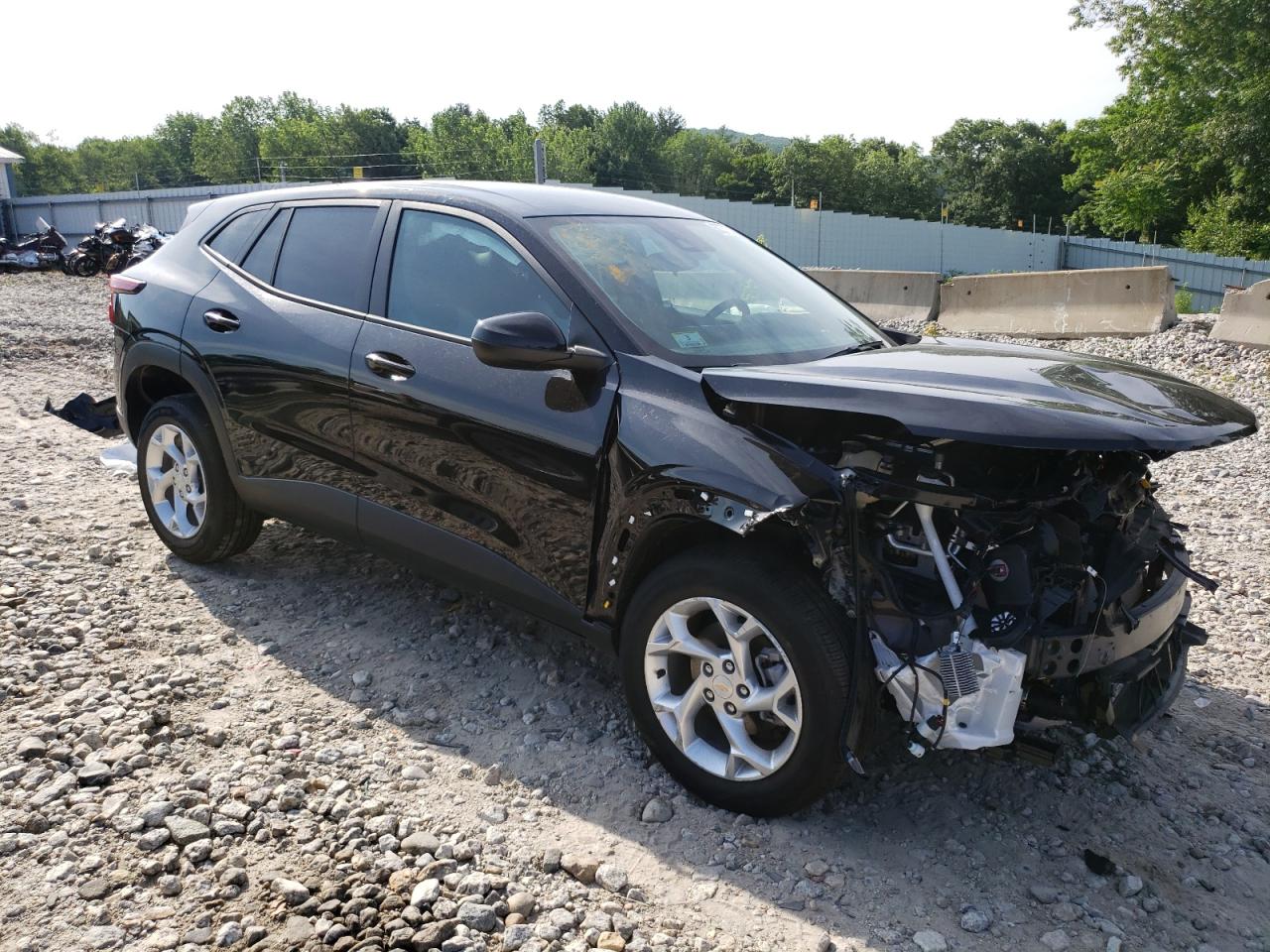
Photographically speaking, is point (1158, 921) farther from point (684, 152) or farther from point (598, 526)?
point (684, 152)

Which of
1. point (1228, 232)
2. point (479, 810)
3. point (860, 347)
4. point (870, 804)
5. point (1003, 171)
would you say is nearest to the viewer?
point (479, 810)

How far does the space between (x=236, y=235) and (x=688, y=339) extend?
262 centimetres

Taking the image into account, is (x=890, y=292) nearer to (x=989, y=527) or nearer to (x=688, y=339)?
(x=688, y=339)

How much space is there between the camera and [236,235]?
184 inches

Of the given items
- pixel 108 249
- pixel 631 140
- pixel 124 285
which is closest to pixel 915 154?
pixel 631 140

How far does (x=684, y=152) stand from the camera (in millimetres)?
112812

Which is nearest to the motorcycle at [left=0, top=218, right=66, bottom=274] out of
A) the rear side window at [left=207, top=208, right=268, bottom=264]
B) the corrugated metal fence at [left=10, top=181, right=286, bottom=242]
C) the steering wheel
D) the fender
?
the corrugated metal fence at [left=10, top=181, right=286, bottom=242]

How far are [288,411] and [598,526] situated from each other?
173 centimetres

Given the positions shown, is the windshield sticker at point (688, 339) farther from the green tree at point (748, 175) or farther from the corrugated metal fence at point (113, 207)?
the green tree at point (748, 175)

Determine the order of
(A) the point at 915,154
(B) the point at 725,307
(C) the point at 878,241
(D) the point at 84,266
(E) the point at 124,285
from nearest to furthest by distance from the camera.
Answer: (B) the point at 725,307 < (E) the point at 124,285 < (D) the point at 84,266 < (C) the point at 878,241 < (A) the point at 915,154

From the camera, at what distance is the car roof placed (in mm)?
3768

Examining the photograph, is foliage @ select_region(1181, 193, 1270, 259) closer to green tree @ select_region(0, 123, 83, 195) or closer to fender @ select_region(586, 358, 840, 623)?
fender @ select_region(586, 358, 840, 623)

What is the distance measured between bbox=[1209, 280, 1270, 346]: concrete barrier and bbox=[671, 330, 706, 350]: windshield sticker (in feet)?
30.2

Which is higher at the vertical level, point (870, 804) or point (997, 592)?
point (997, 592)
